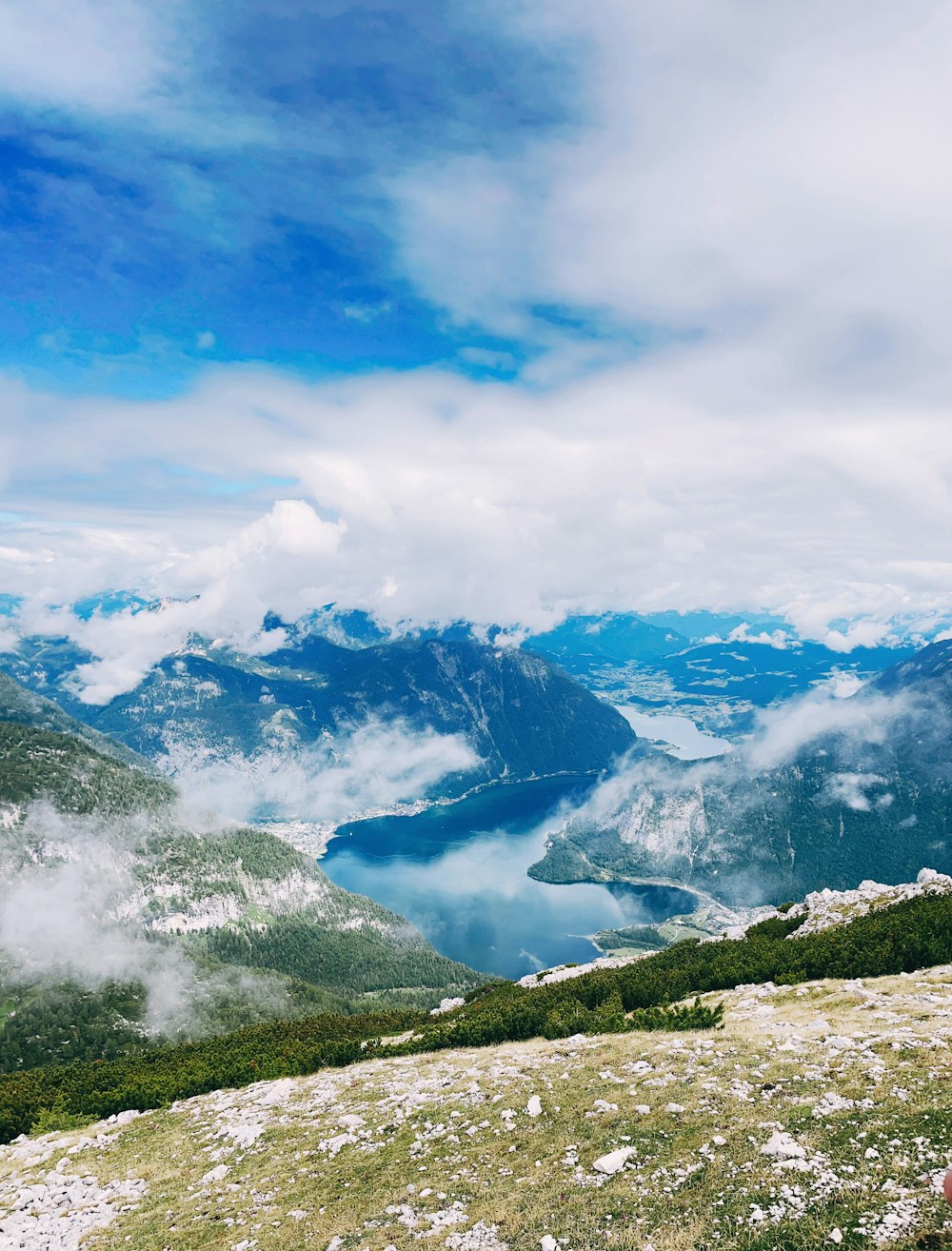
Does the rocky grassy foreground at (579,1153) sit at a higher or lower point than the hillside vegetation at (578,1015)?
higher

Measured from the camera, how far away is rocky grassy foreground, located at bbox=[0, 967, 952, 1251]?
50.5 feet

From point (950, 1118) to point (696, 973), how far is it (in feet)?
113

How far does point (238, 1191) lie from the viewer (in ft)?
79.1

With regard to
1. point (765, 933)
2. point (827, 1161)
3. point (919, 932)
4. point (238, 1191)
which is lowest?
point (765, 933)

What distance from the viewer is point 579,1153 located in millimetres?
20109

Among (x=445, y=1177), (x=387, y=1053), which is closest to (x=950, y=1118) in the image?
(x=445, y=1177)

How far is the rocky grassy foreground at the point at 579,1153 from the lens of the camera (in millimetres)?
15383

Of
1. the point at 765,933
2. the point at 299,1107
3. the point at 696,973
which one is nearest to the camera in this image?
the point at 299,1107

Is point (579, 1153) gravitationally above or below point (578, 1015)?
above

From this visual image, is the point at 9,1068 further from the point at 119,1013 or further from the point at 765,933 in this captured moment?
the point at 765,933

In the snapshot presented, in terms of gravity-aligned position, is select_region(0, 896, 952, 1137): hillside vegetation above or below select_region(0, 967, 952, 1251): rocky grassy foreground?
below

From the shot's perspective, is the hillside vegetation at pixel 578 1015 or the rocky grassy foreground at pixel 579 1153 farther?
the hillside vegetation at pixel 578 1015

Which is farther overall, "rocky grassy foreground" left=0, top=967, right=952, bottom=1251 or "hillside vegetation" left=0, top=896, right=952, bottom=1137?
"hillside vegetation" left=0, top=896, right=952, bottom=1137

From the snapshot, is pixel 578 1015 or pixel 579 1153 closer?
pixel 579 1153
